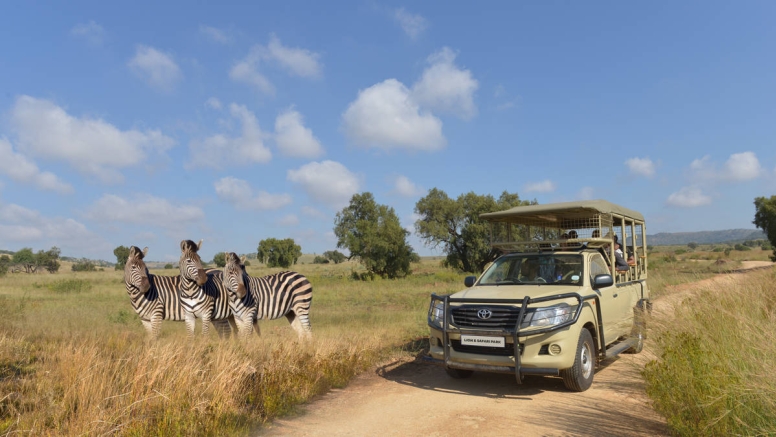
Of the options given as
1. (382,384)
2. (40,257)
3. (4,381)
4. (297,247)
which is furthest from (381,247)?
(40,257)

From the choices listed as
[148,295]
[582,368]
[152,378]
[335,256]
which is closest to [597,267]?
[582,368]

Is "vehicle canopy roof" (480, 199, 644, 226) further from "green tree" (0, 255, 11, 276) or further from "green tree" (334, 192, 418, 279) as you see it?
"green tree" (0, 255, 11, 276)

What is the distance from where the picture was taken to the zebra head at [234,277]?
8.87 meters

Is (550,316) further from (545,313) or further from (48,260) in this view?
(48,260)

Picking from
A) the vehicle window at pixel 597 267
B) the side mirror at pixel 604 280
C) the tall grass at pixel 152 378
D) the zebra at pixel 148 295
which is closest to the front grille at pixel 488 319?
the side mirror at pixel 604 280

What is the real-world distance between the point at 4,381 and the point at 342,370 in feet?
13.9

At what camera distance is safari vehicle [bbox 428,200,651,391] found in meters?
6.39

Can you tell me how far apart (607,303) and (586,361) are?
1.27 m

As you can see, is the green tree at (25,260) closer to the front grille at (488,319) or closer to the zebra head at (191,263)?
the zebra head at (191,263)

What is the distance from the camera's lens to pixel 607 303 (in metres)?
7.79

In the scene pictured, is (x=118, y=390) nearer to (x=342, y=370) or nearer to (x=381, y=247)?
(x=342, y=370)

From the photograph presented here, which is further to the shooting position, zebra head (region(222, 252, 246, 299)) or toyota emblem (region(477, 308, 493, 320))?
zebra head (region(222, 252, 246, 299))

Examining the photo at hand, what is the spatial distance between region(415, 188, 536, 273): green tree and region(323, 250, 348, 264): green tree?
163ft

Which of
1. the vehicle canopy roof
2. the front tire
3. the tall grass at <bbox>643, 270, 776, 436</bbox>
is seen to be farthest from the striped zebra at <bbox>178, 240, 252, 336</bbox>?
the tall grass at <bbox>643, 270, 776, 436</bbox>
